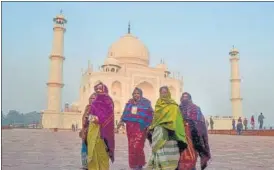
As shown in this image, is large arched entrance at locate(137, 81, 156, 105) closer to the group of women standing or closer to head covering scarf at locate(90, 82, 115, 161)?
the group of women standing

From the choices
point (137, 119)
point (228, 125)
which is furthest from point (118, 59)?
point (137, 119)

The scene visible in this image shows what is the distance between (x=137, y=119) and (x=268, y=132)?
16020mm

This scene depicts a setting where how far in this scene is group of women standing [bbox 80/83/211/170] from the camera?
13.1 ft

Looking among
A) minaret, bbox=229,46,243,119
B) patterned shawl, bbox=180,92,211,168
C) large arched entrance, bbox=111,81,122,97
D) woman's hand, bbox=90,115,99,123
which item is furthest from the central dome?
woman's hand, bbox=90,115,99,123

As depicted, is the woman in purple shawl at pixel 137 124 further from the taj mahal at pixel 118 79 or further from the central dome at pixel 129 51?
the central dome at pixel 129 51

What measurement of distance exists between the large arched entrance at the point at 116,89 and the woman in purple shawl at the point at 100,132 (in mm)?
29848

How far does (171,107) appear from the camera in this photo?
13.5 ft

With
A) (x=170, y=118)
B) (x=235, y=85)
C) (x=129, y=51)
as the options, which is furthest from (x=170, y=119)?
(x=129, y=51)

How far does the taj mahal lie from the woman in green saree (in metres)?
27.1

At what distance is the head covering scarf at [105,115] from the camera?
471cm

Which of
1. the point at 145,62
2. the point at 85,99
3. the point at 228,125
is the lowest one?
the point at 228,125

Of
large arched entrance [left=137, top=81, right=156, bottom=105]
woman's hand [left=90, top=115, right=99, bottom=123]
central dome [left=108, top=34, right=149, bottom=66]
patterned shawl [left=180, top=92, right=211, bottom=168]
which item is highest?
central dome [left=108, top=34, right=149, bottom=66]

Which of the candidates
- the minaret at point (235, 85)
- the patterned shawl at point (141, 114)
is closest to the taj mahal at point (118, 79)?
the minaret at point (235, 85)

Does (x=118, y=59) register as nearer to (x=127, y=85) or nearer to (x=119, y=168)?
(x=127, y=85)
